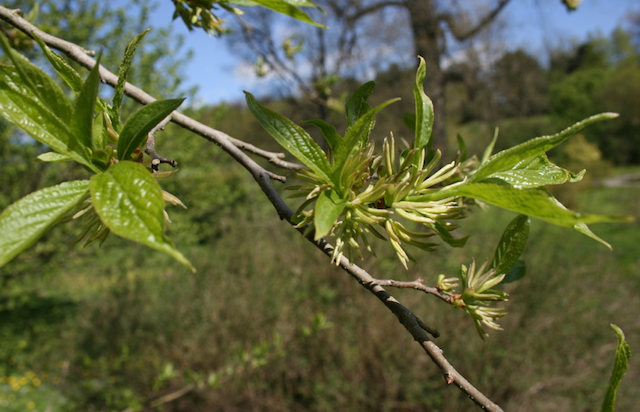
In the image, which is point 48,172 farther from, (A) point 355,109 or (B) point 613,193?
(B) point 613,193

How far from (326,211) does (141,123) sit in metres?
0.27

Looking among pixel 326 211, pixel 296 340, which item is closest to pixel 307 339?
pixel 296 340

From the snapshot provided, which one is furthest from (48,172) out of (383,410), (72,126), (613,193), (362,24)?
(613,193)

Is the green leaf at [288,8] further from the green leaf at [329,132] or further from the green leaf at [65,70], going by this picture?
the green leaf at [65,70]

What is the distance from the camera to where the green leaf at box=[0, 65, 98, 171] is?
0.46 m

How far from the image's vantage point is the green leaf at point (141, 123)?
1.66ft

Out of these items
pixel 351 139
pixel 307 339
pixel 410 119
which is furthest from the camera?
pixel 307 339

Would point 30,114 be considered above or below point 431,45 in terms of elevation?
below

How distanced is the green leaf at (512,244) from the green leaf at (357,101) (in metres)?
0.31

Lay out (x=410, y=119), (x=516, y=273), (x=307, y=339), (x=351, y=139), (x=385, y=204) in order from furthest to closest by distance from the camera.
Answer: (x=307, y=339), (x=410, y=119), (x=516, y=273), (x=385, y=204), (x=351, y=139)

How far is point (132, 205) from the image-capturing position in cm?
40

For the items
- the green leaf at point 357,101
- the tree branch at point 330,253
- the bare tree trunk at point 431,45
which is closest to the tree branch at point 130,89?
the tree branch at point 330,253

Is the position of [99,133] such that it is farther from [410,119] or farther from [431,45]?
[431,45]

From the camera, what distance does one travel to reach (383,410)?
10.7 feet
